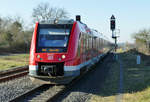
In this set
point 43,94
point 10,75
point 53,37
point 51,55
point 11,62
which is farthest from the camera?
point 11,62

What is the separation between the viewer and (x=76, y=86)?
10445 mm

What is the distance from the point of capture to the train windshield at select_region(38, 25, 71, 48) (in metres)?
9.59

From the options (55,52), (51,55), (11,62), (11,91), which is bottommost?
(11,91)

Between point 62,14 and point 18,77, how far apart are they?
4336 cm

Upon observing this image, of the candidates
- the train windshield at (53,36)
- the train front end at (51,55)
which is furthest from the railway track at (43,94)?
the train windshield at (53,36)

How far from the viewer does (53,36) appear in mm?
9812

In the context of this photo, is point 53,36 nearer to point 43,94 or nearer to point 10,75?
point 43,94

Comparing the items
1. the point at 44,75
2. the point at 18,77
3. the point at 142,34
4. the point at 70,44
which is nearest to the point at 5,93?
the point at 44,75

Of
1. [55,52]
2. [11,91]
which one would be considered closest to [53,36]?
[55,52]

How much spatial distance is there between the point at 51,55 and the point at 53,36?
3.44 feet

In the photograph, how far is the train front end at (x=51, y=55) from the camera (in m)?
A: 9.14

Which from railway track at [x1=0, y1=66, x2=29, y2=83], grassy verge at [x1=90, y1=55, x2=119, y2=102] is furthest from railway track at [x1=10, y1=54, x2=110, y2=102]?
railway track at [x1=0, y1=66, x2=29, y2=83]

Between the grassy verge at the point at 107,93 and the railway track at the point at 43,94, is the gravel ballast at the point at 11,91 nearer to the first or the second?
the railway track at the point at 43,94

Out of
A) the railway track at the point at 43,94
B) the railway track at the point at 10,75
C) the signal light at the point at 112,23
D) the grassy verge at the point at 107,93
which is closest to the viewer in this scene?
the railway track at the point at 43,94
